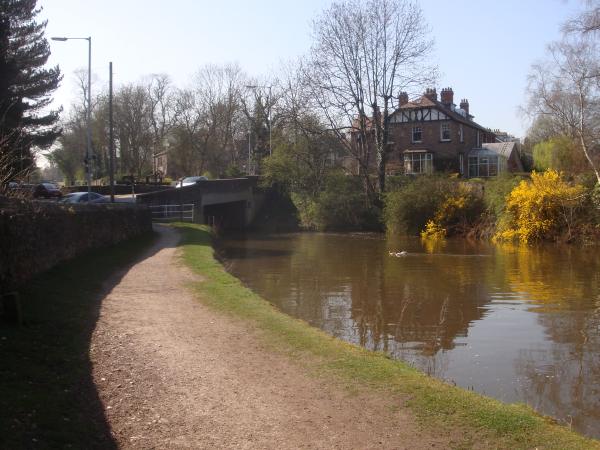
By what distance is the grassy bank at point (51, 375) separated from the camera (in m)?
5.70

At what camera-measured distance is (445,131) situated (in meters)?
58.1

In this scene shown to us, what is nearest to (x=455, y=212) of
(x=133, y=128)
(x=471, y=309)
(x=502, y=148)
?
(x=502, y=148)

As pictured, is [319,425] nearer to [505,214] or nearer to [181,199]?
[505,214]

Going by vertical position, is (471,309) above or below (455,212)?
below

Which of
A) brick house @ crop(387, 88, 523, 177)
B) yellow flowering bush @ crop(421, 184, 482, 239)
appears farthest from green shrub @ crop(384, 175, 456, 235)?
brick house @ crop(387, 88, 523, 177)

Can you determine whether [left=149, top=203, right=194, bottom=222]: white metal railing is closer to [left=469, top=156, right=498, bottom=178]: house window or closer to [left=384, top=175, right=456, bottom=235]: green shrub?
[left=384, top=175, right=456, bottom=235]: green shrub

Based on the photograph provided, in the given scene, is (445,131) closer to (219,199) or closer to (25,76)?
(219,199)

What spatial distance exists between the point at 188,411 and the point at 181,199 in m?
38.5

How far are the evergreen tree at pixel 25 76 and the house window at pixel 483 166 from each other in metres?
38.4

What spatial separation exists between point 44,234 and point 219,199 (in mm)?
33260

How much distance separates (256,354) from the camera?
30.5 feet

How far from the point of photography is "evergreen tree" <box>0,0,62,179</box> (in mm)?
28250

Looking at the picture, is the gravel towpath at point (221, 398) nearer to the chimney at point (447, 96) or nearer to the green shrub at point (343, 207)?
the green shrub at point (343, 207)

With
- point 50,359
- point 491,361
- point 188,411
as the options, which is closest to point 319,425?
point 188,411
